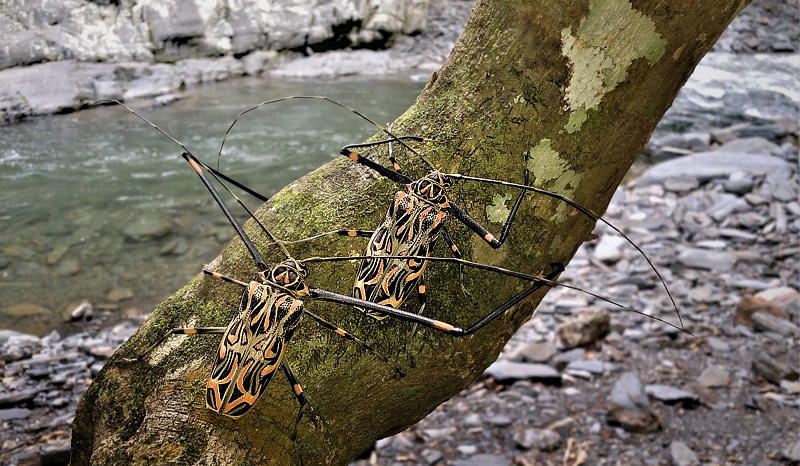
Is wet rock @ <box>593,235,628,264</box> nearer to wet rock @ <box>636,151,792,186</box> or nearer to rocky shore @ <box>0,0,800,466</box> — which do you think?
rocky shore @ <box>0,0,800,466</box>

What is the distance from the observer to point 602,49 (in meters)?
1.53

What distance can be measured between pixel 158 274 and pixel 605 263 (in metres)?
4.02

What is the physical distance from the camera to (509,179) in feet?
5.35

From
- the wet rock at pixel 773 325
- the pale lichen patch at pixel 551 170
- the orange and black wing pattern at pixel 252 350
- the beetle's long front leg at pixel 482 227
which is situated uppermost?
the pale lichen patch at pixel 551 170

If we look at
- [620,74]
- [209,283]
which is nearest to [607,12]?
[620,74]

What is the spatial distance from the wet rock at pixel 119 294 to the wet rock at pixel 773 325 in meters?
4.73

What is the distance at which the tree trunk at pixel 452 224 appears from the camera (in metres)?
1.50

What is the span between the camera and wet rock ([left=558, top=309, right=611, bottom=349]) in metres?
4.66

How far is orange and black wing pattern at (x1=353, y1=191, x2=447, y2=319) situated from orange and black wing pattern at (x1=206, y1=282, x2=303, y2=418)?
212 millimetres

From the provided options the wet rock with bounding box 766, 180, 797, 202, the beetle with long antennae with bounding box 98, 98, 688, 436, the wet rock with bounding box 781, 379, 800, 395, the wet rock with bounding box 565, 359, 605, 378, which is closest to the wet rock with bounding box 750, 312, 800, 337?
the wet rock with bounding box 781, 379, 800, 395

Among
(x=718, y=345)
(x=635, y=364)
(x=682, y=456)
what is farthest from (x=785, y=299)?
(x=682, y=456)

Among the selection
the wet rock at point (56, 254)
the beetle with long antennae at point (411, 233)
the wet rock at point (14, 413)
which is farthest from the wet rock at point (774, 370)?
the wet rock at point (56, 254)

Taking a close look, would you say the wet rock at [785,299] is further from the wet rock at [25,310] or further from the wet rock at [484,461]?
the wet rock at [25,310]

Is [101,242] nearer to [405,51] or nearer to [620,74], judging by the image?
[620,74]
